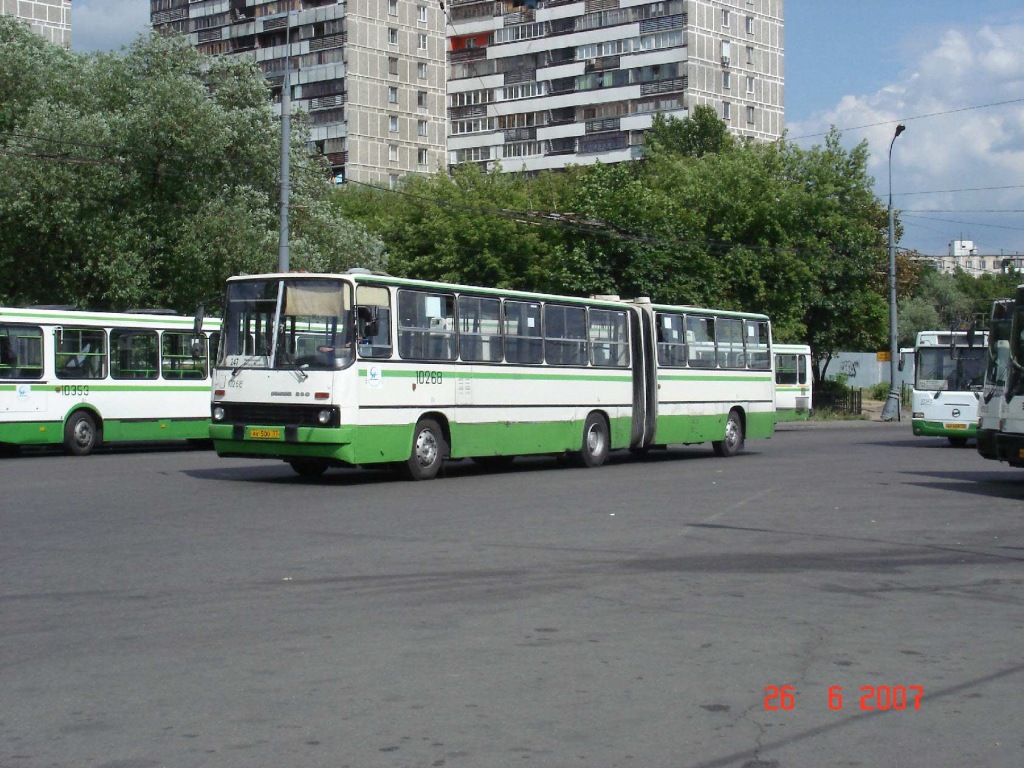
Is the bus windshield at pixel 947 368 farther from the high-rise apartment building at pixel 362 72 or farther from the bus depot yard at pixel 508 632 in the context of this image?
the high-rise apartment building at pixel 362 72

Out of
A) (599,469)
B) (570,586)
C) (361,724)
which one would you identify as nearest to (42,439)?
(599,469)

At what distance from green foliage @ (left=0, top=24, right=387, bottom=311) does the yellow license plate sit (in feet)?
58.6

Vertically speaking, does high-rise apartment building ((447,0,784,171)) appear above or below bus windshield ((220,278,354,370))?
above

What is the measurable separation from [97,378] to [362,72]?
71669 mm

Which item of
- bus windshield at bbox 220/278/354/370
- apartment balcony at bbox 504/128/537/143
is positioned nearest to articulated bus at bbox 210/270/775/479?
bus windshield at bbox 220/278/354/370

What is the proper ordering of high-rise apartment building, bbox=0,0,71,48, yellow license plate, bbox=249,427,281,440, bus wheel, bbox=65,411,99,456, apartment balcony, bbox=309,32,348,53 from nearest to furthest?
yellow license plate, bbox=249,427,281,440, bus wheel, bbox=65,411,99,456, high-rise apartment building, bbox=0,0,71,48, apartment balcony, bbox=309,32,348,53

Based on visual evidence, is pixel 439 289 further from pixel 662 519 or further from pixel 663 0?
pixel 663 0

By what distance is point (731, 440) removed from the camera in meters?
29.3

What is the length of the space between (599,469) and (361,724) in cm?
1806

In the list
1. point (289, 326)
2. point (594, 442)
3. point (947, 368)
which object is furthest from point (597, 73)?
point (289, 326)

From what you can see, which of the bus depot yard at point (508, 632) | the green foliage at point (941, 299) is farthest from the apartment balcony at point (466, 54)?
the bus depot yard at point (508, 632)

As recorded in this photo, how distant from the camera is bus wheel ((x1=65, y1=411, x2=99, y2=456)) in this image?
27297 millimetres

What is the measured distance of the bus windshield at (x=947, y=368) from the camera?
32781 mm

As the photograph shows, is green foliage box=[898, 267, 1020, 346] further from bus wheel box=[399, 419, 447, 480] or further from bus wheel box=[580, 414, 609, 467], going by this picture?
bus wheel box=[399, 419, 447, 480]
